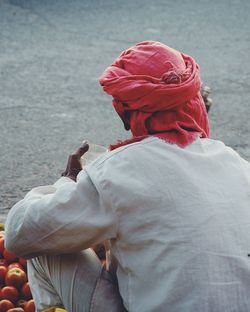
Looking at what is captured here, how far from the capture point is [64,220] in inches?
92.6

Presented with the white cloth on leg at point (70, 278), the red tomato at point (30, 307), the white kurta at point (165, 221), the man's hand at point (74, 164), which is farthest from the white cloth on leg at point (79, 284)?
the red tomato at point (30, 307)

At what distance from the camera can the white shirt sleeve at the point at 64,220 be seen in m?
2.32

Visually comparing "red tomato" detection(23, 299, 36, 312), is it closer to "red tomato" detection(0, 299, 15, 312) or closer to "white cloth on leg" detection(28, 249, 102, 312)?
"red tomato" detection(0, 299, 15, 312)

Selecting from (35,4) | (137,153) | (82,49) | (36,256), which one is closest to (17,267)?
(36,256)

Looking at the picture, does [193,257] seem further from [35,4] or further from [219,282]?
[35,4]

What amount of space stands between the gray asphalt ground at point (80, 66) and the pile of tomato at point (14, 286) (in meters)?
0.60

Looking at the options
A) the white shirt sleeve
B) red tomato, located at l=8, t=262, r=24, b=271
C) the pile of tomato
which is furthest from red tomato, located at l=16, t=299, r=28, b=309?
the white shirt sleeve

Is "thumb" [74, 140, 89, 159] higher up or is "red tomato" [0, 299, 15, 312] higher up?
"thumb" [74, 140, 89, 159]

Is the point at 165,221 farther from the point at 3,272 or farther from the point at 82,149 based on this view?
the point at 3,272

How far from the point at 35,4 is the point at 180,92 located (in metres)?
6.81

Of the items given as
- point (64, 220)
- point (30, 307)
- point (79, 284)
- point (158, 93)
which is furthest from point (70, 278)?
point (158, 93)

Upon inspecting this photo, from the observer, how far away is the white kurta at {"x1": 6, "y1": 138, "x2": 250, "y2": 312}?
2.25m

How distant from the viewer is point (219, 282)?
2.26m

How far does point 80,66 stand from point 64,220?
4614mm
